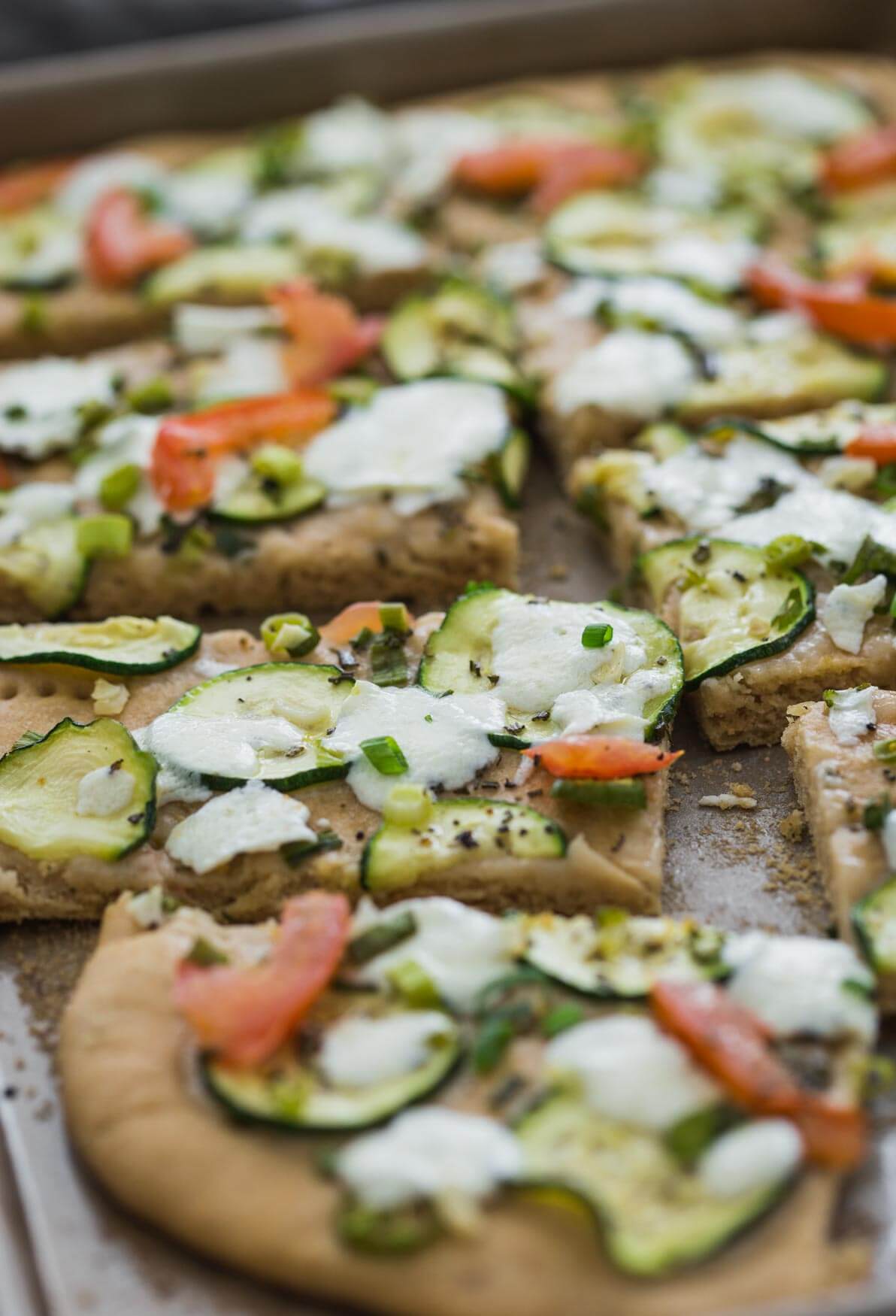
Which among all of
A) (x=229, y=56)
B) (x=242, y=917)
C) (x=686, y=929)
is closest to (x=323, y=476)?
(x=242, y=917)

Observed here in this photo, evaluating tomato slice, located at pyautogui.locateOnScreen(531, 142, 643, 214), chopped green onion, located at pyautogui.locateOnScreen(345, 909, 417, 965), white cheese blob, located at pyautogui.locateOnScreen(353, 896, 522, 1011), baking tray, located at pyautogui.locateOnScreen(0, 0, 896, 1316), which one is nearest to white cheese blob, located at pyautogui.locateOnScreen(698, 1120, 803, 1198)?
baking tray, located at pyautogui.locateOnScreen(0, 0, 896, 1316)

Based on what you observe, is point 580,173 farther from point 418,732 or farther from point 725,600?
point 418,732

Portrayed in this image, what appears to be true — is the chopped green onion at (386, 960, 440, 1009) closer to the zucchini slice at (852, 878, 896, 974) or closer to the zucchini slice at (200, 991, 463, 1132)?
the zucchini slice at (200, 991, 463, 1132)

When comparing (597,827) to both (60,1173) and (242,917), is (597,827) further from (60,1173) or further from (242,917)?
(60,1173)

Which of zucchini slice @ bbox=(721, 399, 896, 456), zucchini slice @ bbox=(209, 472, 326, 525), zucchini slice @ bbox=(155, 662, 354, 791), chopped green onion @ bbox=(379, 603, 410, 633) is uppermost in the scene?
zucchini slice @ bbox=(721, 399, 896, 456)

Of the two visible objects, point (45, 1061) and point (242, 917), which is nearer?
point (45, 1061)

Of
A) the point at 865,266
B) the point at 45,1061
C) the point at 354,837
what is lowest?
the point at 45,1061
